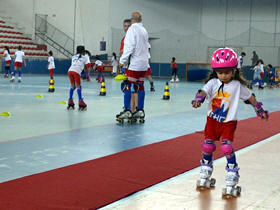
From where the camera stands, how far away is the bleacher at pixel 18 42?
1315 inches

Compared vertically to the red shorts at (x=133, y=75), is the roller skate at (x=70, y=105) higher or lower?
lower

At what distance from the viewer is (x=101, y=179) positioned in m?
4.61

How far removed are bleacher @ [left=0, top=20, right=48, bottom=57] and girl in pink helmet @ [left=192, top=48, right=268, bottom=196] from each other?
98.8 feet

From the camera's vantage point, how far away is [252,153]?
20.2 feet

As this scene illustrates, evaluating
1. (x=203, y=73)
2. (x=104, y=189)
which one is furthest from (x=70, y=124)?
(x=203, y=73)

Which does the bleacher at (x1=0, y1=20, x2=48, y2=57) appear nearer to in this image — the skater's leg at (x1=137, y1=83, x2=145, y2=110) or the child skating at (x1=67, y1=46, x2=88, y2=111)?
the child skating at (x1=67, y1=46, x2=88, y2=111)

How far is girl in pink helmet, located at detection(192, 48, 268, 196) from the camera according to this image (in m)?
Result: 4.31

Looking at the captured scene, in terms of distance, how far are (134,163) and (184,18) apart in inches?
1260

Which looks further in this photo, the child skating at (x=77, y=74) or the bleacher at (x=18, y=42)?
the bleacher at (x=18, y=42)

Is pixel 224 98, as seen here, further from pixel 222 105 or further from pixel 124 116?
pixel 124 116

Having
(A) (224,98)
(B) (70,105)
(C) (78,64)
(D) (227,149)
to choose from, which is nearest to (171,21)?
(C) (78,64)

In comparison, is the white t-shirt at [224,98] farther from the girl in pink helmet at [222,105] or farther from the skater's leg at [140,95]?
the skater's leg at [140,95]

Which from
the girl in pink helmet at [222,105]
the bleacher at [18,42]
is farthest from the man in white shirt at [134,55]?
the bleacher at [18,42]

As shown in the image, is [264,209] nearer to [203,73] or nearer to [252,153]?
[252,153]
